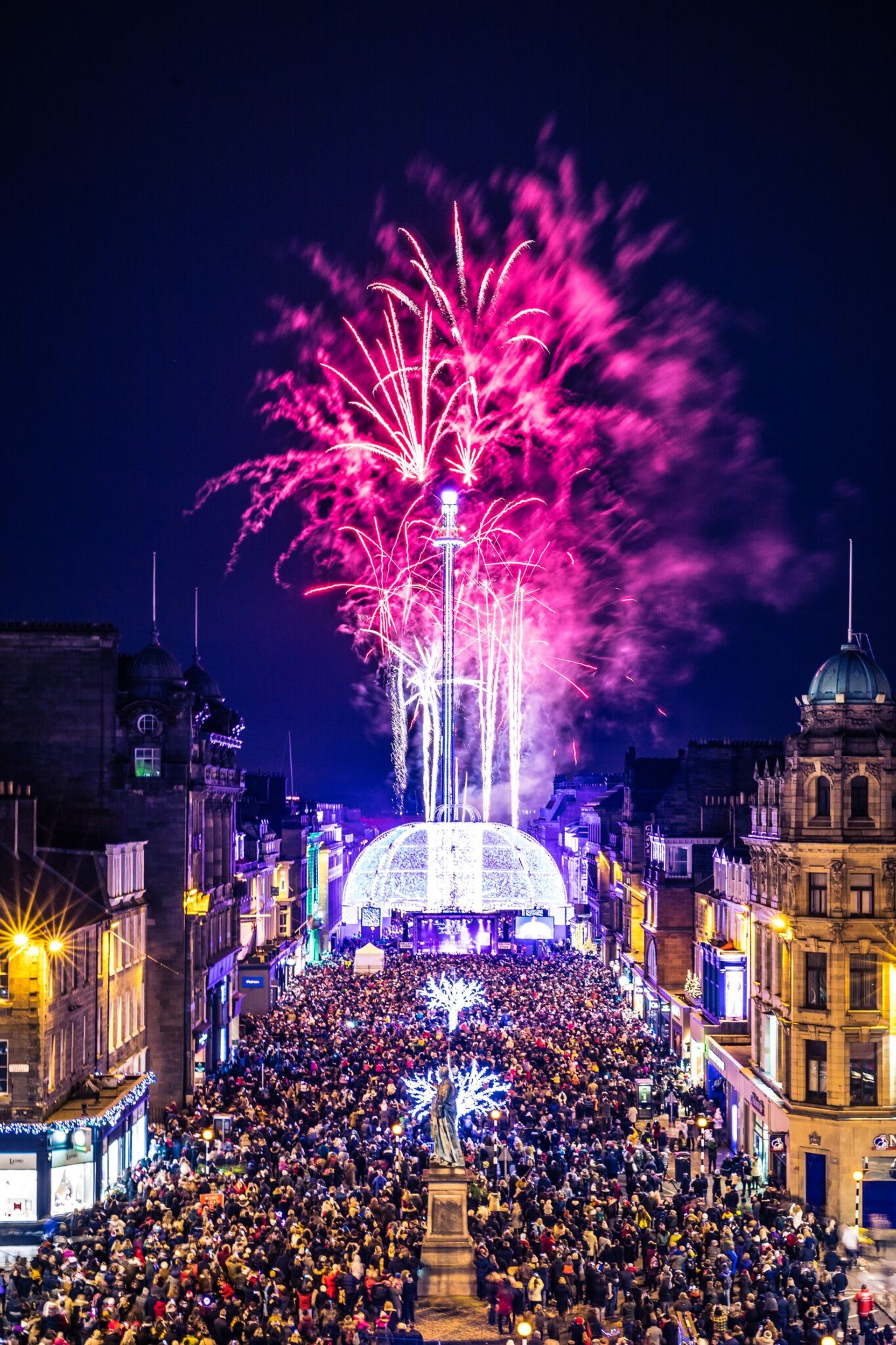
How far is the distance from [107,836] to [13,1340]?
105 ft

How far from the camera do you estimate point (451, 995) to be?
6047cm

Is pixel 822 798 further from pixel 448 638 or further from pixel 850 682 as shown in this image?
pixel 448 638

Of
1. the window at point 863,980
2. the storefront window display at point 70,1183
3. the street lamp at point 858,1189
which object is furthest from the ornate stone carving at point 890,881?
the storefront window display at point 70,1183

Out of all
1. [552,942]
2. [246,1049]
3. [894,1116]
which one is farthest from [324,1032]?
[552,942]

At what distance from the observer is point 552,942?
373 ft

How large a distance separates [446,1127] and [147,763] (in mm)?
29294

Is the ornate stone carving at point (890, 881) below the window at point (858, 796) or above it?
below

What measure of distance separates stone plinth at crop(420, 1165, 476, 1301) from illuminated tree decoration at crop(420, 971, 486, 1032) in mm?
20918

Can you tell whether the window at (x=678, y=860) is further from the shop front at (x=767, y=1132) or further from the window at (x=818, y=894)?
the window at (x=818, y=894)

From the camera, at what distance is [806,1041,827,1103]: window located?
45844mm

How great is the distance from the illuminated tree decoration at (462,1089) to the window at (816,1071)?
969 centimetres

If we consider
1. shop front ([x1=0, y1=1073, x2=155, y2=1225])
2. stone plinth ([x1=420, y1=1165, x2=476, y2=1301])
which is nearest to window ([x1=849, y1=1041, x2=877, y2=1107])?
stone plinth ([x1=420, y1=1165, x2=476, y2=1301])

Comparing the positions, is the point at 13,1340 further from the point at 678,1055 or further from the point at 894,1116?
the point at 678,1055

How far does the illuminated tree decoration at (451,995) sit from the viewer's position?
59.8 metres
